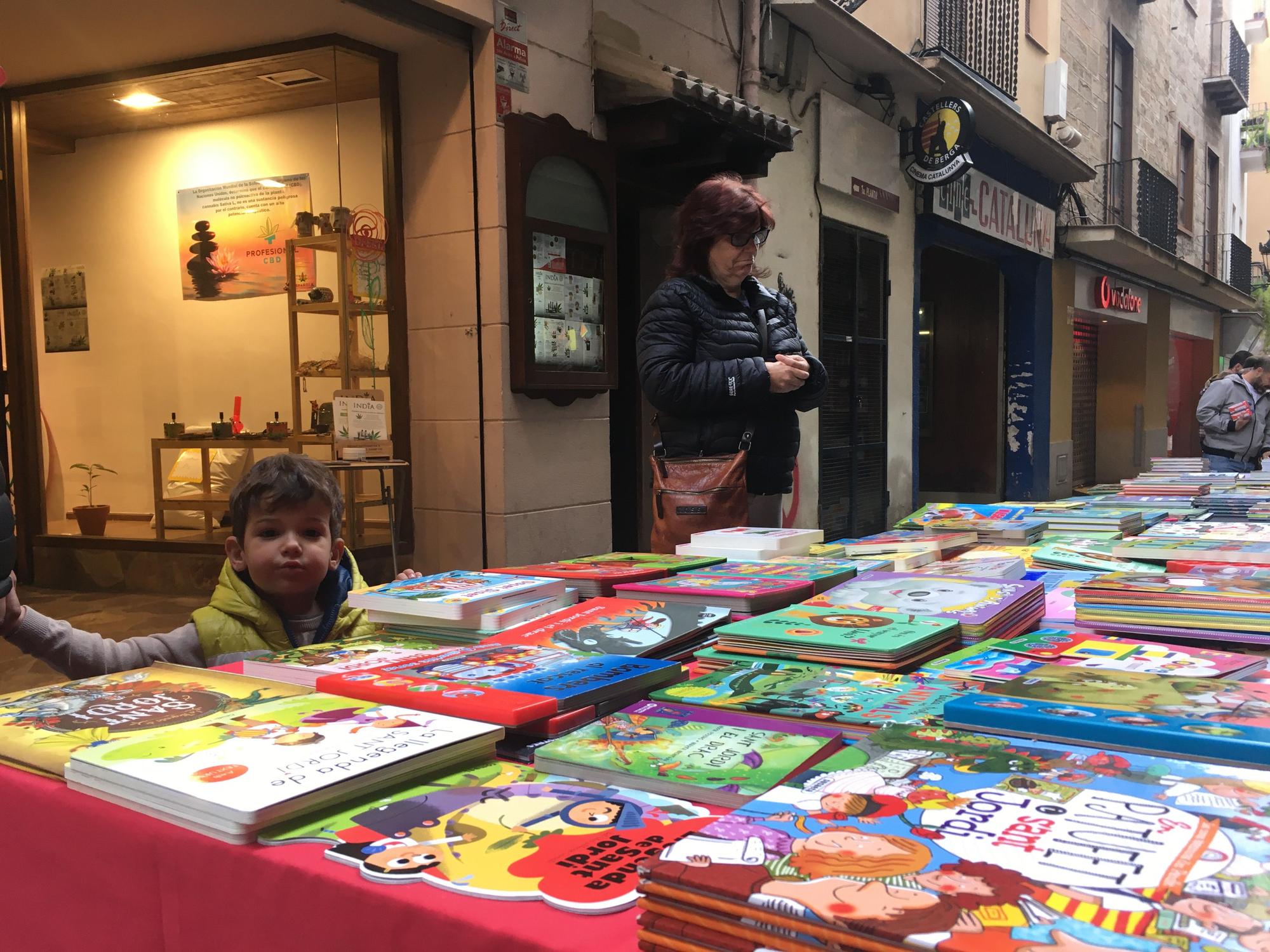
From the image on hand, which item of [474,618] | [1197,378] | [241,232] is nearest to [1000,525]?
[474,618]

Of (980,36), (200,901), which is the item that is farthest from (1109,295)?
(200,901)

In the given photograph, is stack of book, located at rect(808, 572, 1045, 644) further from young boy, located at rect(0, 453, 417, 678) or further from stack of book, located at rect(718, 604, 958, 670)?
young boy, located at rect(0, 453, 417, 678)

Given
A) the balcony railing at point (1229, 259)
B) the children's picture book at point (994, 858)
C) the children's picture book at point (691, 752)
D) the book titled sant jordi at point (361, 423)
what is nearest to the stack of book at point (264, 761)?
the children's picture book at point (691, 752)

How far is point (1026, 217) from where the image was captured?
11.5 m

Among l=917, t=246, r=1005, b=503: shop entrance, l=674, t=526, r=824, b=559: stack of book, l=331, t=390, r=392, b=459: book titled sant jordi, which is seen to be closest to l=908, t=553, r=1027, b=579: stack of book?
l=674, t=526, r=824, b=559: stack of book

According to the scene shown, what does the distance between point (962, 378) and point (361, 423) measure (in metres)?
9.39

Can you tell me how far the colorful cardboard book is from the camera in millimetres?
907

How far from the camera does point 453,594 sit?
1.71 metres

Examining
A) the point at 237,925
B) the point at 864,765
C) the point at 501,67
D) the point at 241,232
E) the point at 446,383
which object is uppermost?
the point at 501,67

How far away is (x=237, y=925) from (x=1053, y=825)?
0.68 meters

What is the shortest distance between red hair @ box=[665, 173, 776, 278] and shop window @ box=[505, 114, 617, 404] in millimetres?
1696

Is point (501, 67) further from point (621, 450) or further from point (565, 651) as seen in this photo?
point (565, 651)

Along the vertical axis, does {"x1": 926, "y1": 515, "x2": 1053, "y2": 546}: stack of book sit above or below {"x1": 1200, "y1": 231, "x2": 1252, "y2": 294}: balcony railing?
below

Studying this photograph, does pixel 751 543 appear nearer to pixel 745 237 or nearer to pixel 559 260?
pixel 745 237
